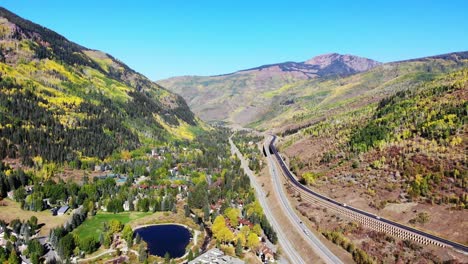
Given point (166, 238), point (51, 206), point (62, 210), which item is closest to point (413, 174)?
point (166, 238)

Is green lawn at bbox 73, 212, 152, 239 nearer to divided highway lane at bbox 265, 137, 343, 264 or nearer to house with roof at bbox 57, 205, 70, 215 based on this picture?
house with roof at bbox 57, 205, 70, 215

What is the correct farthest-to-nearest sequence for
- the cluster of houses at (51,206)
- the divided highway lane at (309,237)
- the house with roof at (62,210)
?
the cluster of houses at (51,206), the house with roof at (62,210), the divided highway lane at (309,237)

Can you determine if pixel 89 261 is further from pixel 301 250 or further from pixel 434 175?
pixel 434 175

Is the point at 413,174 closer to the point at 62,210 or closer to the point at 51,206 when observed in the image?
the point at 62,210

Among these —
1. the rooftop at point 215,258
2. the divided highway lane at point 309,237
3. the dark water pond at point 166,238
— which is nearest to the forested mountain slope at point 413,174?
the divided highway lane at point 309,237

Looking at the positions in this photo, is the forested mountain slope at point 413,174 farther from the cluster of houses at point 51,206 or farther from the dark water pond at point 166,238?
the cluster of houses at point 51,206

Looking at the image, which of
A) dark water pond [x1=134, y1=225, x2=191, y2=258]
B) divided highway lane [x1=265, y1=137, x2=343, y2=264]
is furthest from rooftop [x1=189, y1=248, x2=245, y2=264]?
divided highway lane [x1=265, y1=137, x2=343, y2=264]
